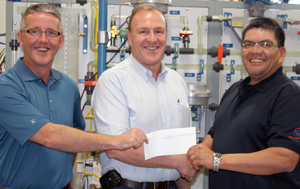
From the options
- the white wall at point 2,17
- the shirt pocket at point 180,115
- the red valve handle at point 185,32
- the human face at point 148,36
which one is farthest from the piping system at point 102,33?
the white wall at point 2,17

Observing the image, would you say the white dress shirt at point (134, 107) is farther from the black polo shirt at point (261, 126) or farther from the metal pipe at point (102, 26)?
the metal pipe at point (102, 26)

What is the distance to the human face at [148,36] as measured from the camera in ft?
5.87

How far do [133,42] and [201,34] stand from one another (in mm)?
1467

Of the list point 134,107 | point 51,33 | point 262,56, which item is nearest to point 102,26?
point 51,33

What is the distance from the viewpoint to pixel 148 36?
180cm

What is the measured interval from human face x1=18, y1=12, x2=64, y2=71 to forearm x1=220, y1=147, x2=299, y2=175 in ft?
3.87

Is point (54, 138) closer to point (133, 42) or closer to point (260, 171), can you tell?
point (133, 42)

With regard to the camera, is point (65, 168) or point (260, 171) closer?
point (260, 171)

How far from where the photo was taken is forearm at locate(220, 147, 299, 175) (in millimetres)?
1528

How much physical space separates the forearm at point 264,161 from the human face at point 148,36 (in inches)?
29.1

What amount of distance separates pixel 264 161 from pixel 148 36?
965 millimetres

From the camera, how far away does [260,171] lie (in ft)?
5.17

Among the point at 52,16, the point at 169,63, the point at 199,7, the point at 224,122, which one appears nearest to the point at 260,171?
the point at 224,122

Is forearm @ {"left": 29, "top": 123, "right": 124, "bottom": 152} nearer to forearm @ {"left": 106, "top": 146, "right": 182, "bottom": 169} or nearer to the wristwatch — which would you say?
forearm @ {"left": 106, "top": 146, "right": 182, "bottom": 169}
